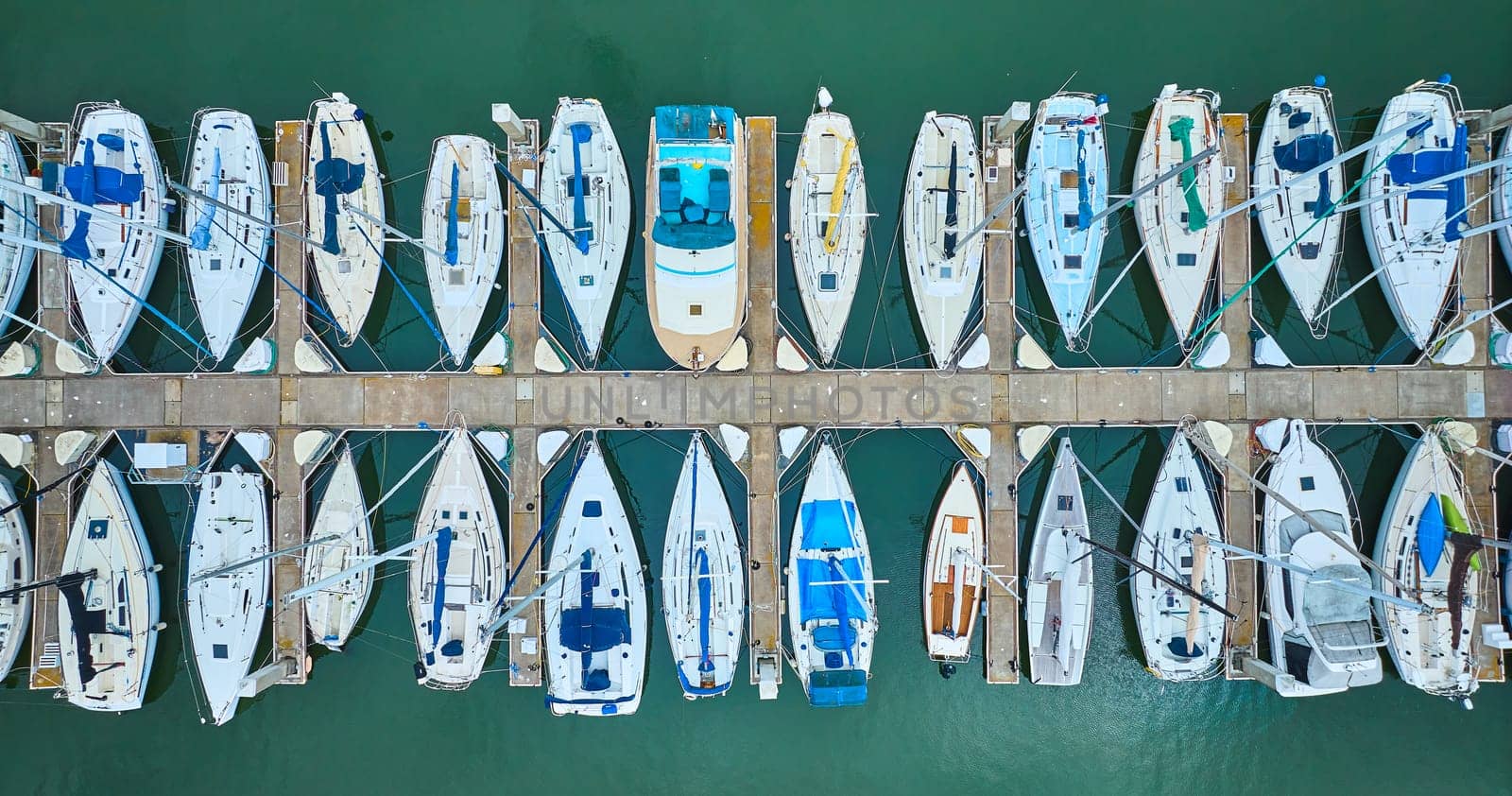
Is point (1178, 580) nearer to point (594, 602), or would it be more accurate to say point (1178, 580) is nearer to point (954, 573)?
point (954, 573)

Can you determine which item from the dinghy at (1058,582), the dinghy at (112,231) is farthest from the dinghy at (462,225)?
the dinghy at (1058,582)

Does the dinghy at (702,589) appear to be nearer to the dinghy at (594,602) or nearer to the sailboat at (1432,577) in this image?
the dinghy at (594,602)

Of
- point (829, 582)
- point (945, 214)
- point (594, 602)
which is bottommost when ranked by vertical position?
point (594, 602)

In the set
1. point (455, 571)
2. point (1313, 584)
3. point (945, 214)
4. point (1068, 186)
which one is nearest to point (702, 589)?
point (455, 571)

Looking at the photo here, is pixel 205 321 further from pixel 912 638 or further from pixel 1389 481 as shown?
pixel 1389 481

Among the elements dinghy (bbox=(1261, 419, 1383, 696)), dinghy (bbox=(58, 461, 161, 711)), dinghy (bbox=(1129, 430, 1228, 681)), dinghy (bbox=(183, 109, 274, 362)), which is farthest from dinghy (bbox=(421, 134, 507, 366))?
dinghy (bbox=(1261, 419, 1383, 696))

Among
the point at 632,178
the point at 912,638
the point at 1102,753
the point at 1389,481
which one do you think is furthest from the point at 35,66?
the point at 1389,481
